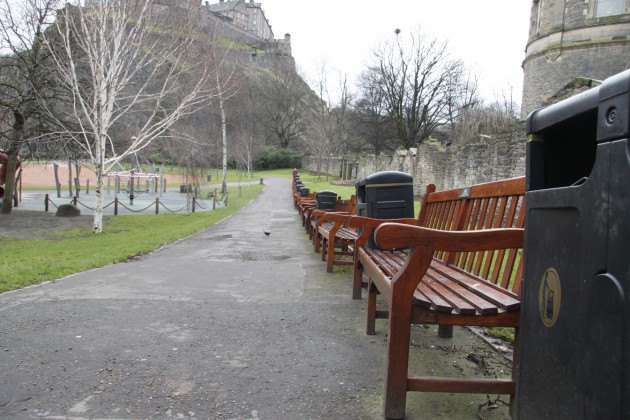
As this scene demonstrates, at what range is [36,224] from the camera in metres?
17.6

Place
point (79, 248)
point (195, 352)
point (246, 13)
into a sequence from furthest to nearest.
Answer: point (246, 13)
point (79, 248)
point (195, 352)

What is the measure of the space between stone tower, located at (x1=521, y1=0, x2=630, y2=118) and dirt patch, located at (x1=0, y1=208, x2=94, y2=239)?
2117 cm

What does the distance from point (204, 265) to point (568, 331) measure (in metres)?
6.63

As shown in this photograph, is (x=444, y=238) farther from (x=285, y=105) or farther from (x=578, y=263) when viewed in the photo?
(x=285, y=105)

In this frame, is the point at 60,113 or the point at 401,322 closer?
the point at 401,322

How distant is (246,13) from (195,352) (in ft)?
421

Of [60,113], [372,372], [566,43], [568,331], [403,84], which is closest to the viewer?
[568,331]

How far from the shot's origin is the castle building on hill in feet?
374

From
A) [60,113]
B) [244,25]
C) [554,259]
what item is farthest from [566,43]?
[244,25]

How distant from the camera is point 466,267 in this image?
12.1 ft

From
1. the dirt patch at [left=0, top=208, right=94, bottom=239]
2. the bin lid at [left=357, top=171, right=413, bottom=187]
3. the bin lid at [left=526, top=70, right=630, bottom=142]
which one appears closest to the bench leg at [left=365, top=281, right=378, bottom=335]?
the bin lid at [left=357, top=171, right=413, bottom=187]

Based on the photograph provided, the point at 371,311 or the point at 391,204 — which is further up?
the point at 391,204

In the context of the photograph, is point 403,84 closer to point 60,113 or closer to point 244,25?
point 60,113

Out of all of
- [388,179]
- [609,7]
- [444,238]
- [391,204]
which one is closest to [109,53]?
[388,179]
